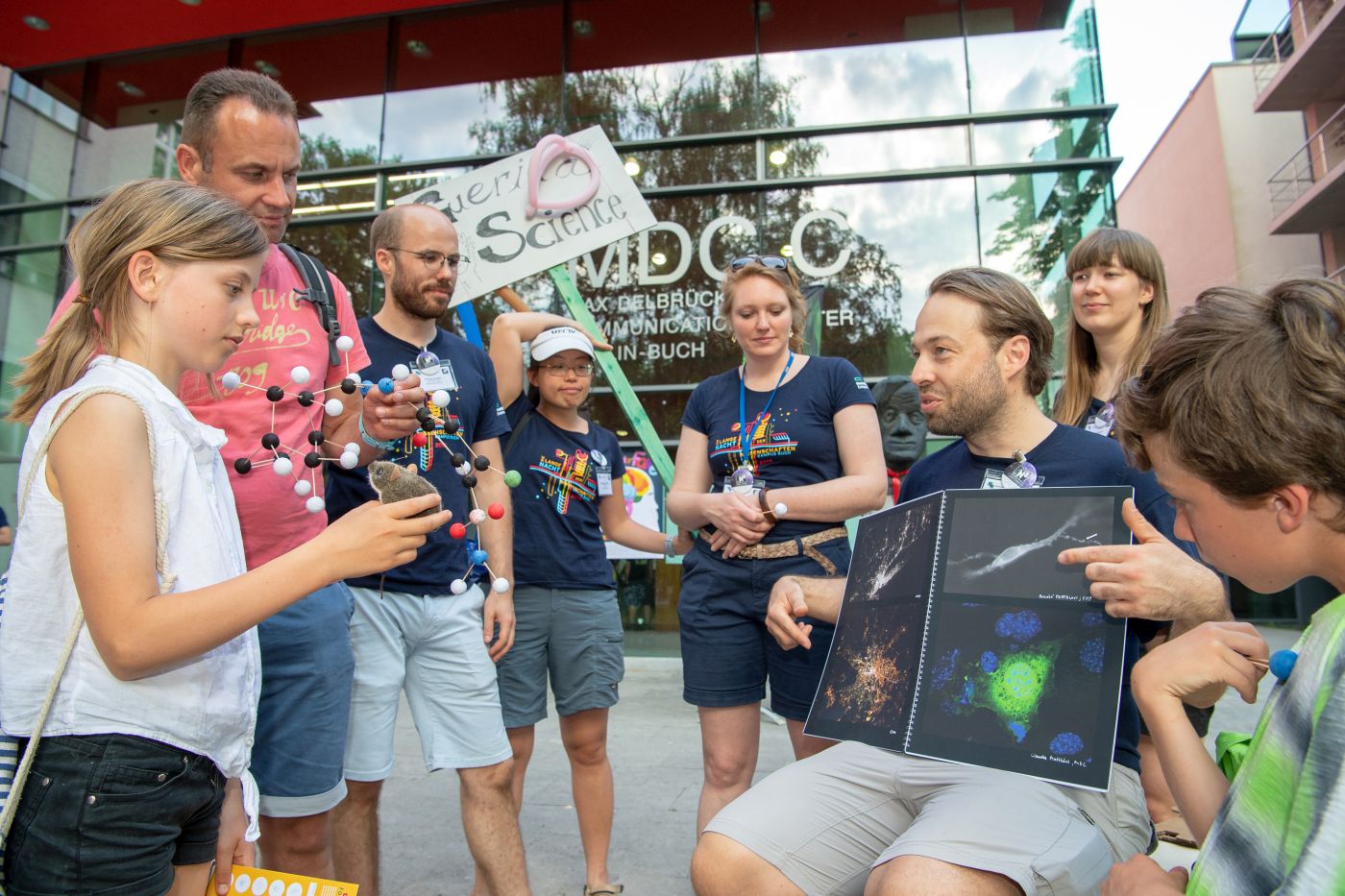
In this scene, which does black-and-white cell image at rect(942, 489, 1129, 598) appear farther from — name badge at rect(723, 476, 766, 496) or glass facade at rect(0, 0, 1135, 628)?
glass facade at rect(0, 0, 1135, 628)

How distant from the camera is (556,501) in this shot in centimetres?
331

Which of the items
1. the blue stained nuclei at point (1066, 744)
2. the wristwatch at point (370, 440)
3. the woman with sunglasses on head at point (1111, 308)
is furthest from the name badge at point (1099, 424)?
the wristwatch at point (370, 440)

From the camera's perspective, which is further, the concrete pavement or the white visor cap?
the white visor cap

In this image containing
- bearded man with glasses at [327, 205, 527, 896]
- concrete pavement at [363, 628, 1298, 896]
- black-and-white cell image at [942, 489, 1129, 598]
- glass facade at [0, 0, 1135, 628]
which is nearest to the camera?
black-and-white cell image at [942, 489, 1129, 598]

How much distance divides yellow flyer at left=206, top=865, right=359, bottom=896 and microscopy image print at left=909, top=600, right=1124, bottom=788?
3.25ft

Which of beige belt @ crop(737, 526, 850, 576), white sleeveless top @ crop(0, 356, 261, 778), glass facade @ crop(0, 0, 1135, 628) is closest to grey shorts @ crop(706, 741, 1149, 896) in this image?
beige belt @ crop(737, 526, 850, 576)

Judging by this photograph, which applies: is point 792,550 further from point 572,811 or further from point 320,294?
point 572,811

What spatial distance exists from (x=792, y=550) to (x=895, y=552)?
0.78 metres

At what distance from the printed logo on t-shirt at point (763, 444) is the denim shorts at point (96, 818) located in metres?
1.75

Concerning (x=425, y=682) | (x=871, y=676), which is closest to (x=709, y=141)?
(x=425, y=682)

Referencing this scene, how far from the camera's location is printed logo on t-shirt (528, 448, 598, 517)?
131 inches

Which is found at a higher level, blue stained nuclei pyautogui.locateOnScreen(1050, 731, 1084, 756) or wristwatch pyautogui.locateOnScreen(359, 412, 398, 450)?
wristwatch pyautogui.locateOnScreen(359, 412, 398, 450)

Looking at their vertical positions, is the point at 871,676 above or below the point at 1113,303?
below

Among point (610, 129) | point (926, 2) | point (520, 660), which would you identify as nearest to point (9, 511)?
point (610, 129)
